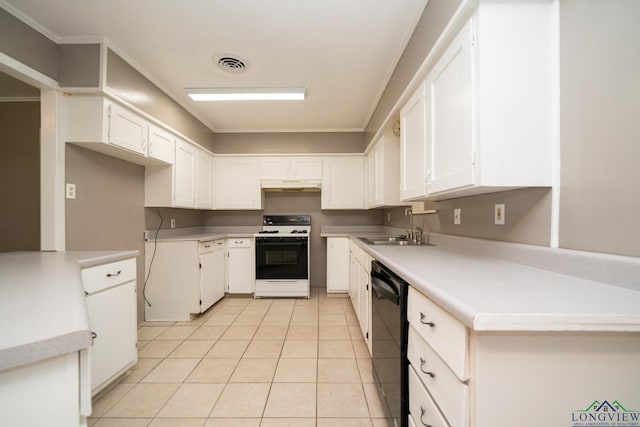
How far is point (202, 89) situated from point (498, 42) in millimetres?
2575

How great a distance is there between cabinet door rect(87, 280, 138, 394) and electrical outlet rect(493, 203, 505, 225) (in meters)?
2.38

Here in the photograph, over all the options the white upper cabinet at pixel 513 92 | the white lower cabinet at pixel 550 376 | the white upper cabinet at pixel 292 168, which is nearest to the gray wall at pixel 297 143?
the white upper cabinet at pixel 292 168

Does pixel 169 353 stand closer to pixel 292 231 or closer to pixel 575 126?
pixel 292 231

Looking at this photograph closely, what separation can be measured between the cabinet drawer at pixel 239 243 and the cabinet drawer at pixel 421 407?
3.03 m

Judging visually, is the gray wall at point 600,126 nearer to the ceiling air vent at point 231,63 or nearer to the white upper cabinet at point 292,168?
the ceiling air vent at point 231,63

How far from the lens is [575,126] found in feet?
3.18

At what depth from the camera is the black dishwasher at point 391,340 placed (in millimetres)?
A: 1079

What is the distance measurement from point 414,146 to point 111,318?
2345 mm

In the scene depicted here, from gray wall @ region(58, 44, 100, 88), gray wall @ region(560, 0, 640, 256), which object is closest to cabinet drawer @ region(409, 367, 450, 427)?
gray wall @ region(560, 0, 640, 256)

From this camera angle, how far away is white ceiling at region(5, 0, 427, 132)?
67.1 inches

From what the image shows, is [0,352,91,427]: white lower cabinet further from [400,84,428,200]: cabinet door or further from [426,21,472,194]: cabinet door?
[400,84,428,200]: cabinet door

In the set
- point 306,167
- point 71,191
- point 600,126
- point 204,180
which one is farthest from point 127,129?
point 600,126

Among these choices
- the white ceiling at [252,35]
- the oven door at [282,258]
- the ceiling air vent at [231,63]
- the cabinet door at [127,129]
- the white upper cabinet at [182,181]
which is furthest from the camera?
the oven door at [282,258]

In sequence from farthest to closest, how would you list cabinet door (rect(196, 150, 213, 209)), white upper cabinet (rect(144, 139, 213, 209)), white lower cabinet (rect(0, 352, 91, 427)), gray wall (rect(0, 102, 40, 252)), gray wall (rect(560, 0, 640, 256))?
1. cabinet door (rect(196, 150, 213, 209))
2. white upper cabinet (rect(144, 139, 213, 209))
3. gray wall (rect(0, 102, 40, 252))
4. gray wall (rect(560, 0, 640, 256))
5. white lower cabinet (rect(0, 352, 91, 427))
